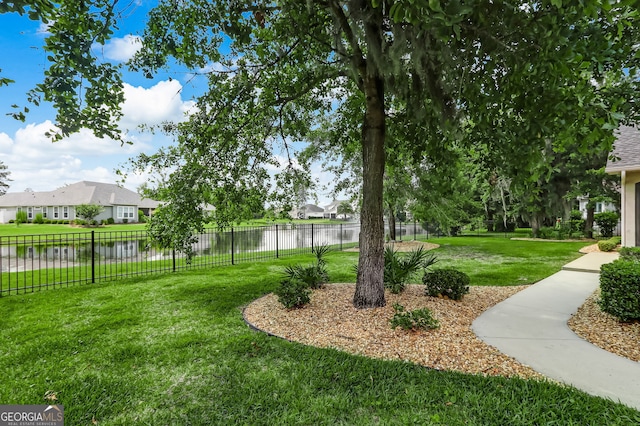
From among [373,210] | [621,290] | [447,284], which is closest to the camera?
[621,290]

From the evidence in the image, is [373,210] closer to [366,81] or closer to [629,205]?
[366,81]

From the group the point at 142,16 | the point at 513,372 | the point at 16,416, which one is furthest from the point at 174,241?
the point at 513,372

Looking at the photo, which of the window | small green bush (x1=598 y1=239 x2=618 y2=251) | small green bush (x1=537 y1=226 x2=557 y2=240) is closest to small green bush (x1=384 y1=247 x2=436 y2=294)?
small green bush (x1=598 y1=239 x2=618 y2=251)

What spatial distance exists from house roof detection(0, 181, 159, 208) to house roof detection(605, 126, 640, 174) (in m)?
35.2

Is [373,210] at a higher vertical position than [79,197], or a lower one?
lower

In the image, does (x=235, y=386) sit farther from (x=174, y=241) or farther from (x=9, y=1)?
(x=9, y=1)

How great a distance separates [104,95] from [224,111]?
202 centimetres

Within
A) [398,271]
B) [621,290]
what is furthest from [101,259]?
[621,290]

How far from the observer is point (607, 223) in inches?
665

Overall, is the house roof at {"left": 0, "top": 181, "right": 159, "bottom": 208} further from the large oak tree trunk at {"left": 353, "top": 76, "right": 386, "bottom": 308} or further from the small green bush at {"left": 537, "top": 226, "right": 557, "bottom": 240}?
the small green bush at {"left": 537, "top": 226, "right": 557, "bottom": 240}

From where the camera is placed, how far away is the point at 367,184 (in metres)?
4.70

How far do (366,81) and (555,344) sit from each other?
13.6ft

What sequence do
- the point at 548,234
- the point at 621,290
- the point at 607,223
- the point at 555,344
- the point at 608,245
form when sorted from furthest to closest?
the point at 548,234 < the point at 607,223 < the point at 608,245 < the point at 621,290 < the point at 555,344

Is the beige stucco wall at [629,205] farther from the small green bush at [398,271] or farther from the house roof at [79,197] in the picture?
the house roof at [79,197]
